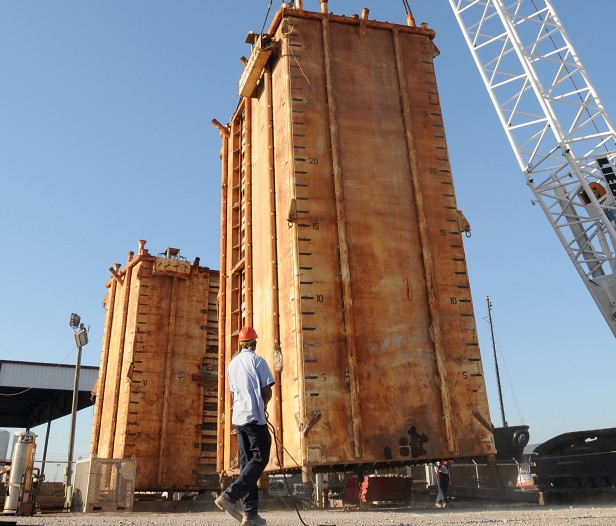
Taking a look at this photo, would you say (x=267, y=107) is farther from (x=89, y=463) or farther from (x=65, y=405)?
(x=65, y=405)

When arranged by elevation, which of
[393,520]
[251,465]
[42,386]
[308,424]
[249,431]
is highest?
[42,386]

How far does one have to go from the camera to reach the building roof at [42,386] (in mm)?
29641

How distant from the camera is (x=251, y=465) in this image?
5066 millimetres

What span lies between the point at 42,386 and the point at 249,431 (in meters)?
28.4

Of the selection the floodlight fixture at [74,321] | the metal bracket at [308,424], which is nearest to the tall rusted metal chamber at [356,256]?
the metal bracket at [308,424]

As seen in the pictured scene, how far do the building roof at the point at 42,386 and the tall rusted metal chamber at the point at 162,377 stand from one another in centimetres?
1222

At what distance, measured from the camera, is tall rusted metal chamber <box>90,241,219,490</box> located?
1448 centimetres

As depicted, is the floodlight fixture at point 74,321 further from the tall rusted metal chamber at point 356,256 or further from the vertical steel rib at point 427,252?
the vertical steel rib at point 427,252

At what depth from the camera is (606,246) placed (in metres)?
22.5

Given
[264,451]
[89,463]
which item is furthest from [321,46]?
[89,463]

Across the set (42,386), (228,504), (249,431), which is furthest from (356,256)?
(42,386)

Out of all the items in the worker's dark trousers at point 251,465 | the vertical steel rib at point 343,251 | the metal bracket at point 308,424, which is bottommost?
the worker's dark trousers at point 251,465

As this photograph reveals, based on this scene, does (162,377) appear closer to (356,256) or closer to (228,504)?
(356,256)

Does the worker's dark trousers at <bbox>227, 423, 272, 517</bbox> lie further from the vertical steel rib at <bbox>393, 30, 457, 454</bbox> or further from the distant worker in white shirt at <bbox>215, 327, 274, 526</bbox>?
the vertical steel rib at <bbox>393, 30, 457, 454</bbox>
